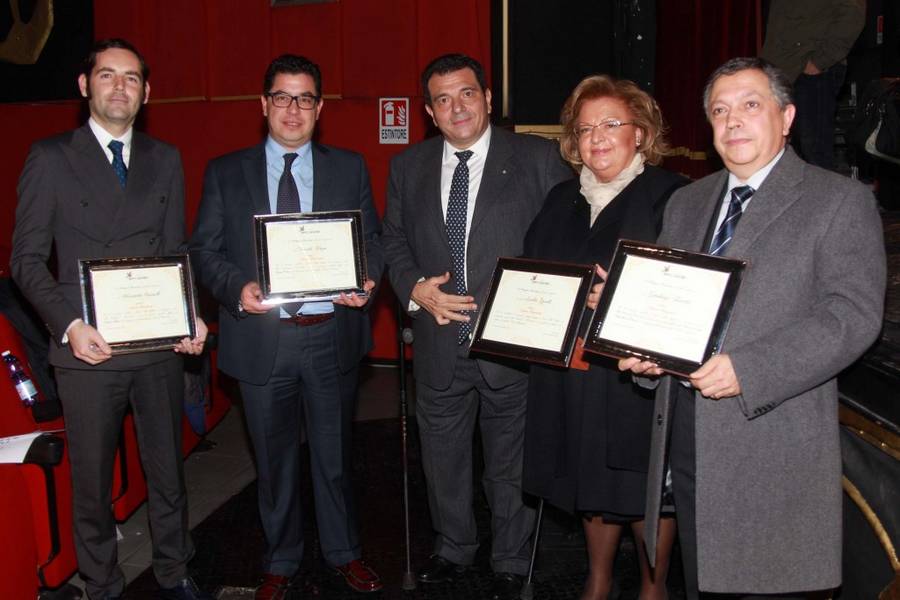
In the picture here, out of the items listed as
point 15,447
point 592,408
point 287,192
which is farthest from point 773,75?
point 15,447

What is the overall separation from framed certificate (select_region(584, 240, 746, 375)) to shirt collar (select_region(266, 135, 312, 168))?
51.7 inches

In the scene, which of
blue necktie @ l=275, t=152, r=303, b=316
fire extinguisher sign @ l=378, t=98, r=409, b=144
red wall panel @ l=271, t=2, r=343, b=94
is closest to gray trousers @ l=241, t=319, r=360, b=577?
blue necktie @ l=275, t=152, r=303, b=316

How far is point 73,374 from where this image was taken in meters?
2.64

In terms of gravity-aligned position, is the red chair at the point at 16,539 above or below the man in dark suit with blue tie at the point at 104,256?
below

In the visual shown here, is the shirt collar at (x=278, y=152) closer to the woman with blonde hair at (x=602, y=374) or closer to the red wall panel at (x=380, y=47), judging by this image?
the woman with blonde hair at (x=602, y=374)

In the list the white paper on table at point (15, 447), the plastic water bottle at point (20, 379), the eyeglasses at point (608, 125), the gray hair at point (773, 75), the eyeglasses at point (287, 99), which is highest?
the eyeglasses at point (287, 99)

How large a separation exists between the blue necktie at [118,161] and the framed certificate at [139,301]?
1.03ft

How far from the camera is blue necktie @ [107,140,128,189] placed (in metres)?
2.68

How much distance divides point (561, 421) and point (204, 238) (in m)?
1.40

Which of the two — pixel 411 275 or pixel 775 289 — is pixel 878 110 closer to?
pixel 775 289

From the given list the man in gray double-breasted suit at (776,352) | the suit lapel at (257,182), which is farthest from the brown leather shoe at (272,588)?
the man in gray double-breasted suit at (776,352)

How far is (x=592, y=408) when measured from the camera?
2.44 metres

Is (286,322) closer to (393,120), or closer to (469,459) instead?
(469,459)

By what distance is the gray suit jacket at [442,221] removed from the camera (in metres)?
2.79
